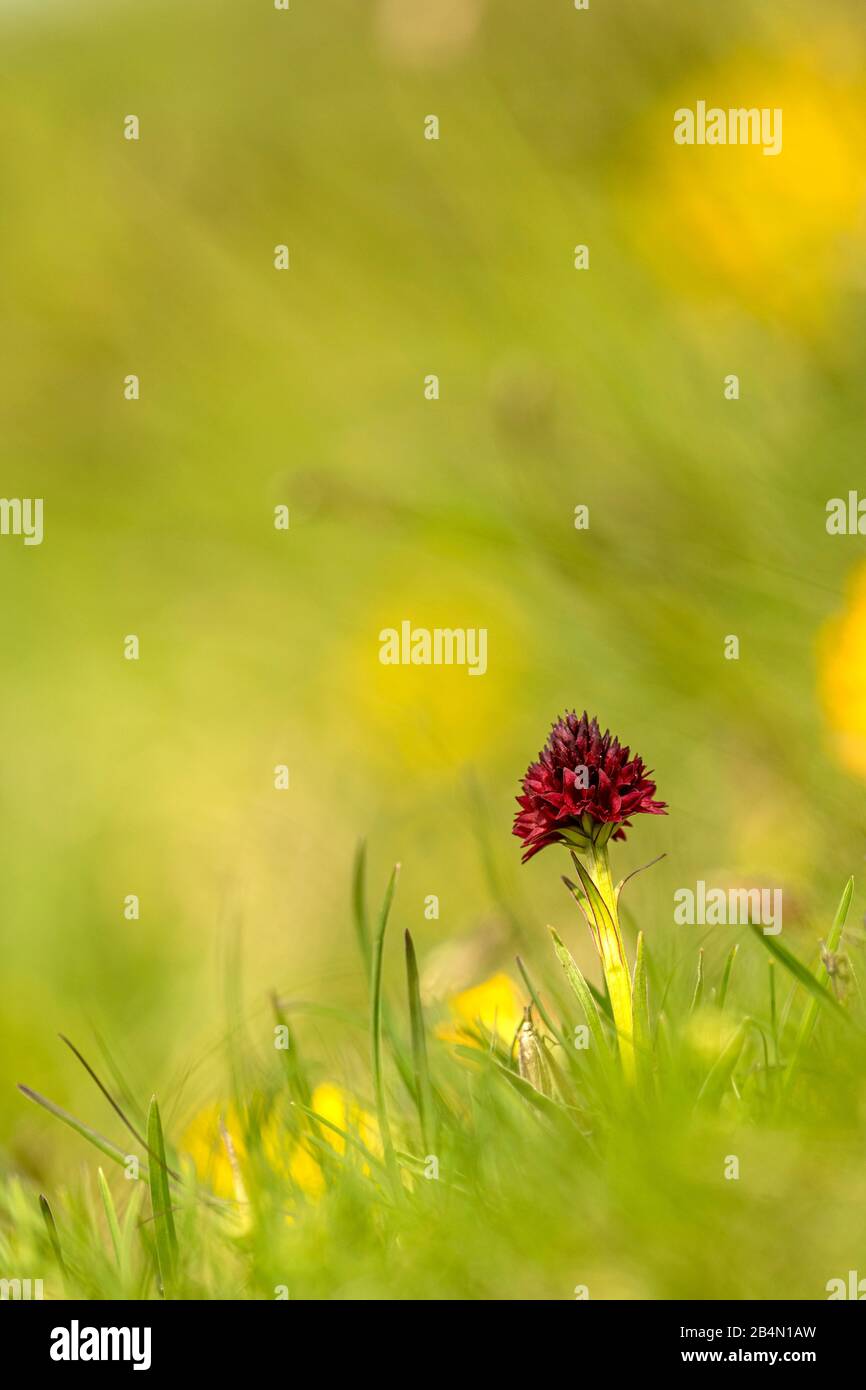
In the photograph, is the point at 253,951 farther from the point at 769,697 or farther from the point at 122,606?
the point at 122,606

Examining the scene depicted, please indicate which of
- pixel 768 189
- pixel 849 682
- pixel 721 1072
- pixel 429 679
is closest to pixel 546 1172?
pixel 721 1072

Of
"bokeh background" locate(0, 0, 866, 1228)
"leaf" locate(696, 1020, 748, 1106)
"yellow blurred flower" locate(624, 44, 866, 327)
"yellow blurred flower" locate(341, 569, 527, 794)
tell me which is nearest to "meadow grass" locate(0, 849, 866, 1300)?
"leaf" locate(696, 1020, 748, 1106)

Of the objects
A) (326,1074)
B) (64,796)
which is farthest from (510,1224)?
(64,796)

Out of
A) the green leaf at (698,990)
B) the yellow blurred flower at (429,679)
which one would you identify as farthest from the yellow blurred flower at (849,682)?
the yellow blurred flower at (429,679)

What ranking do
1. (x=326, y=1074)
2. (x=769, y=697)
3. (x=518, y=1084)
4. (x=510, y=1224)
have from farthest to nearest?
Result: (x=769, y=697)
(x=326, y=1074)
(x=518, y=1084)
(x=510, y=1224)

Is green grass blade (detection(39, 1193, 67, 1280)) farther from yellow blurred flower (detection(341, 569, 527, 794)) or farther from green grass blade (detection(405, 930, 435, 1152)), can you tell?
yellow blurred flower (detection(341, 569, 527, 794))
